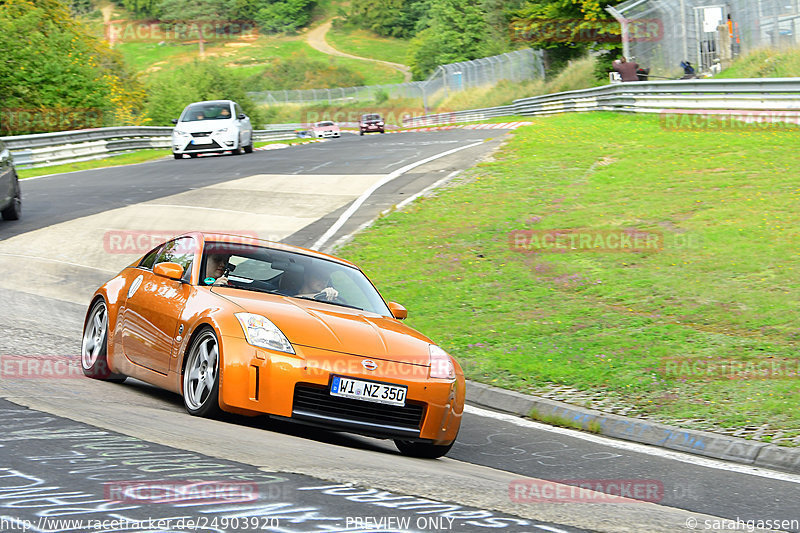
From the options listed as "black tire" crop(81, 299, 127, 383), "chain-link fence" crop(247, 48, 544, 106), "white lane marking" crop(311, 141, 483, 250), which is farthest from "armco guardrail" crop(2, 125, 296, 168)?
"chain-link fence" crop(247, 48, 544, 106)

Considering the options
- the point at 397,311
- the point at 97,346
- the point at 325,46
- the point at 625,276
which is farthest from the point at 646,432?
the point at 325,46

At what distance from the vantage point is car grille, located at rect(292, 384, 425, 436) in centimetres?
636

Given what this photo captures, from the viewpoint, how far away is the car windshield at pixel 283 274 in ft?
25.1

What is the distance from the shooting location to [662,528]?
186 inches

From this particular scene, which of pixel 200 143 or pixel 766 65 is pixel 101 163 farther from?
pixel 766 65

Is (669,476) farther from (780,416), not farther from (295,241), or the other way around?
(295,241)

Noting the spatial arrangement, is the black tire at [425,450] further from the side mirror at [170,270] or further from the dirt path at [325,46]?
the dirt path at [325,46]

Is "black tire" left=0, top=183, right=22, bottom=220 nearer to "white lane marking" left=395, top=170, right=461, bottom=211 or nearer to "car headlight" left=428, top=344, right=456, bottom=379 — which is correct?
"white lane marking" left=395, top=170, right=461, bottom=211

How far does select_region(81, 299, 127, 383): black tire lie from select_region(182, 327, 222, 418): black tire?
1677mm

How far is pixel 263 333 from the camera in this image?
6.54 metres

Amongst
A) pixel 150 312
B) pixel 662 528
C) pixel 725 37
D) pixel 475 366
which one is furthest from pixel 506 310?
pixel 725 37

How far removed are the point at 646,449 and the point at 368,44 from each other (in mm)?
153415

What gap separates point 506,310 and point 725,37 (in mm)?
25202

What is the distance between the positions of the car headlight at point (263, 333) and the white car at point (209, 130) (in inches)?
989
